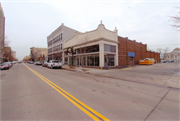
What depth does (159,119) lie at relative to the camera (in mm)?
2410

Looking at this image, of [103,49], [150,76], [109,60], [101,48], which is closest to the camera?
[150,76]

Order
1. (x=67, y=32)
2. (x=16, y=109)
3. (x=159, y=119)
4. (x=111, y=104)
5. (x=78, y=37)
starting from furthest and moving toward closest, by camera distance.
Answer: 1. (x=67, y=32)
2. (x=78, y=37)
3. (x=111, y=104)
4. (x=16, y=109)
5. (x=159, y=119)

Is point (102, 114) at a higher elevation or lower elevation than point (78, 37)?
lower

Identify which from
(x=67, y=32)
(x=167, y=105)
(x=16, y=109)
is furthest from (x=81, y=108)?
(x=67, y=32)

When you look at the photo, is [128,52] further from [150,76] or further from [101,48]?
[150,76]

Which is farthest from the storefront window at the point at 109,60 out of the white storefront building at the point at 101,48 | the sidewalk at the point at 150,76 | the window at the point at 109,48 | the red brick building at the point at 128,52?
the sidewalk at the point at 150,76

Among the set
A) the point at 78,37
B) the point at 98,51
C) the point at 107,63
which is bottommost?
the point at 107,63

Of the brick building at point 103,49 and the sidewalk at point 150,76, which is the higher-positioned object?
the brick building at point 103,49

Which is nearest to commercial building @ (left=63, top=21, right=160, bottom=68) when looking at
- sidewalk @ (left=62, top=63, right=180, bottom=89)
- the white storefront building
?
the white storefront building

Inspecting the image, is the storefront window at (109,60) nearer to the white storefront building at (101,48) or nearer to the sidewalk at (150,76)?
the white storefront building at (101,48)

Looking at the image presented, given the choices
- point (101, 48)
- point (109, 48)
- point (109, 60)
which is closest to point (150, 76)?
point (109, 60)

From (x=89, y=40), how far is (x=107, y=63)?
20.2 feet

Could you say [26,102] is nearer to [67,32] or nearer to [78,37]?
[78,37]

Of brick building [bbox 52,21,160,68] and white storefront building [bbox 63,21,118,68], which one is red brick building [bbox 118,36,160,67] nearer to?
brick building [bbox 52,21,160,68]
